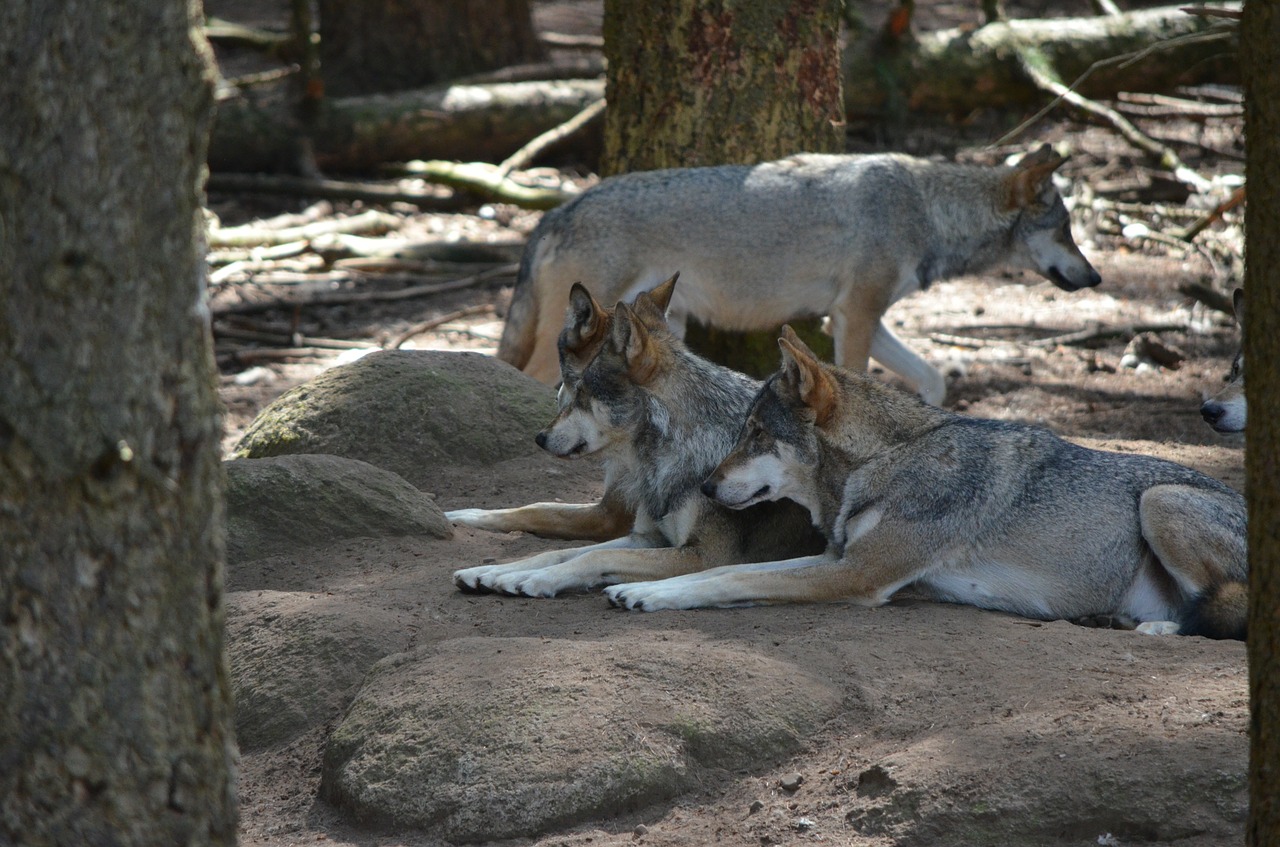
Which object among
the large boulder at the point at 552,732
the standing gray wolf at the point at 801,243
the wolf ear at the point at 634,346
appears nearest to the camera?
the large boulder at the point at 552,732

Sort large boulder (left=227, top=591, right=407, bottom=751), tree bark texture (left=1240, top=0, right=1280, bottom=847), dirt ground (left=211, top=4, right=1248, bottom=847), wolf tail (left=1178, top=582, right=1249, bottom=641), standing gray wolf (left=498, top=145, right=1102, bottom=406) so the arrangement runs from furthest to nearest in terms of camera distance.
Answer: standing gray wolf (left=498, top=145, right=1102, bottom=406) → wolf tail (left=1178, top=582, right=1249, bottom=641) → large boulder (left=227, top=591, right=407, bottom=751) → dirt ground (left=211, top=4, right=1248, bottom=847) → tree bark texture (left=1240, top=0, right=1280, bottom=847)

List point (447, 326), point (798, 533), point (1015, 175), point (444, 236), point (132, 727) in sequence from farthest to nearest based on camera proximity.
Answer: point (444, 236) < point (447, 326) < point (1015, 175) < point (798, 533) < point (132, 727)

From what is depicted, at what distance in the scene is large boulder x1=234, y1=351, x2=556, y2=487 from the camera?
7133 mm

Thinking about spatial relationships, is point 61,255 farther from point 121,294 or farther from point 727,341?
point 727,341

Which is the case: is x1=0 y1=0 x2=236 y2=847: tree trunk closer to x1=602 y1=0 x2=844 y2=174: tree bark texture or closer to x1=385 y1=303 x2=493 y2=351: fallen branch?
x1=602 y1=0 x2=844 y2=174: tree bark texture

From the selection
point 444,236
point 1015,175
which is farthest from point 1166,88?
point 444,236

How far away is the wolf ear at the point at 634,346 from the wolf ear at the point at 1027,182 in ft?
15.8

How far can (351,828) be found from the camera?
4.04 meters

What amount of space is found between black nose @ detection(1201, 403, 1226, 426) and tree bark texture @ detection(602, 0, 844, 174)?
3514 mm

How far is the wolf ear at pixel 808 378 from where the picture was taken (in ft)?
17.5

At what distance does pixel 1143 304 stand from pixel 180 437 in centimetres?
1046

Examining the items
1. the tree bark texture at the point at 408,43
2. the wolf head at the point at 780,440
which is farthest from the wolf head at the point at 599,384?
the tree bark texture at the point at 408,43

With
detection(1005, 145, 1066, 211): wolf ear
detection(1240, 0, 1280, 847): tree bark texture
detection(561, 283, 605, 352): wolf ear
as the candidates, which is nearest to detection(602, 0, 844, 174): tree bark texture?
detection(1005, 145, 1066, 211): wolf ear

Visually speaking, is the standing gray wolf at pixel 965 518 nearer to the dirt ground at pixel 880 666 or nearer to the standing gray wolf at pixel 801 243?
the dirt ground at pixel 880 666
